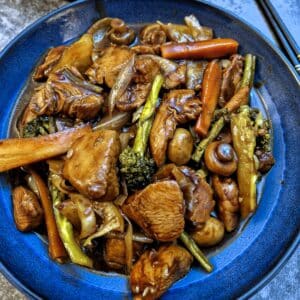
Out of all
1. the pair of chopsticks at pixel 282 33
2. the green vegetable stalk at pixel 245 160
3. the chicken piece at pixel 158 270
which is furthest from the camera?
the pair of chopsticks at pixel 282 33

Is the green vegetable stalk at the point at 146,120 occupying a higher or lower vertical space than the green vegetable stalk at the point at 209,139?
higher

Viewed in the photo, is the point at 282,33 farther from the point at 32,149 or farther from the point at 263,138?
the point at 32,149

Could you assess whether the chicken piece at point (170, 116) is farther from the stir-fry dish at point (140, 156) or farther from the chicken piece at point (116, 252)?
the chicken piece at point (116, 252)

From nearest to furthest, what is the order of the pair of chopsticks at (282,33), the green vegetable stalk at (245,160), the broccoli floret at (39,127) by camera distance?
the green vegetable stalk at (245,160)
the broccoli floret at (39,127)
the pair of chopsticks at (282,33)

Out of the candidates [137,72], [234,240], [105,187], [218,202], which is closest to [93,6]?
[137,72]

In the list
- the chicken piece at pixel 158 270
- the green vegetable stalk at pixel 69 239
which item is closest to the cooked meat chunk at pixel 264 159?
the chicken piece at pixel 158 270

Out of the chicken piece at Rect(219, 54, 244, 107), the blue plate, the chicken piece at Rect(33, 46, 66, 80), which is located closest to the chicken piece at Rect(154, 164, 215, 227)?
the blue plate
